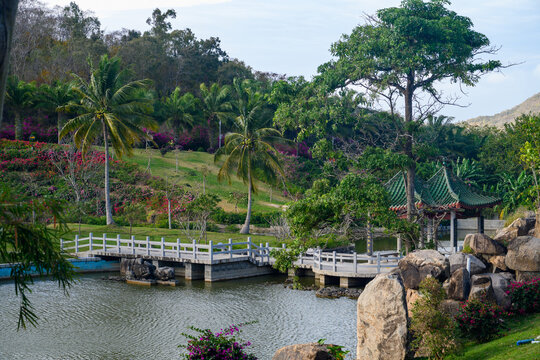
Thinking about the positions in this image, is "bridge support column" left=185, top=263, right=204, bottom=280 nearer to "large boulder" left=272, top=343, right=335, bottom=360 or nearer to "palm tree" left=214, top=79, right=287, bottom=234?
"palm tree" left=214, top=79, right=287, bottom=234

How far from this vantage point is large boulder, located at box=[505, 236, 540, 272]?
15656 mm

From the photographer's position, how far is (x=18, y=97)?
5106 cm

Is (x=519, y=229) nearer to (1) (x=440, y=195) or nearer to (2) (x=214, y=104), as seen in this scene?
(1) (x=440, y=195)

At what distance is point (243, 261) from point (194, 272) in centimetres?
244

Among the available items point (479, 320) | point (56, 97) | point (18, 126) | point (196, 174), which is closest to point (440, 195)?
point (479, 320)

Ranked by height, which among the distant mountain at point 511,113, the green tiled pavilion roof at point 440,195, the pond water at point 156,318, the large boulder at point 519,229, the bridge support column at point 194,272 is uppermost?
the distant mountain at point 511,113

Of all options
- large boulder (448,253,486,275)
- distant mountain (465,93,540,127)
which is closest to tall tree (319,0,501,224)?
large boulder (448,253,486,275)

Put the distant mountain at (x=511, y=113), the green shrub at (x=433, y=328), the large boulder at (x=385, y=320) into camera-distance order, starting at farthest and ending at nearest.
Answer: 1. the distant mountain at (x=511, y=113)
2. the large boulder at (x=385, y=320)
3. the green shrub at (x=433, y=328)

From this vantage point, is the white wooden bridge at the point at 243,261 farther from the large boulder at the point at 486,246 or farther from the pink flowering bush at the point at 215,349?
the pink flowering bush at the point at 215,349

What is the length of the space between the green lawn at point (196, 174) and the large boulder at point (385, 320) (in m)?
35.7

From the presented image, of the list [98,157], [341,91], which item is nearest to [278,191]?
[98,157]

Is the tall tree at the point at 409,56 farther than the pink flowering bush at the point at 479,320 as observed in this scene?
Yes

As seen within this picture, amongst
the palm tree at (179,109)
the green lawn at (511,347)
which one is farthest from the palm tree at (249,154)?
the green lawn at (511,347)

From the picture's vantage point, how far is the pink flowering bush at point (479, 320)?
505 inches
